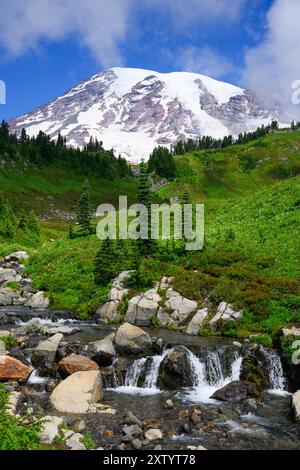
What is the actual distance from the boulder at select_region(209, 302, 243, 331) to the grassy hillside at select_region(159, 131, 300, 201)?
94939 mm

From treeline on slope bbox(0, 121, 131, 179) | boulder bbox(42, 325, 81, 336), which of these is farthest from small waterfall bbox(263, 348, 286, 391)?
treeline on slope bbox(0, 121, 131, 179)

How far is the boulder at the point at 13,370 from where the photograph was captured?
2198 cm

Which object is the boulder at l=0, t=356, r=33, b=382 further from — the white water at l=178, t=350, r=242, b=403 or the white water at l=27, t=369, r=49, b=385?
the white water at l=178, t=350, r=242, b=403

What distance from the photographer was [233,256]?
37.4m

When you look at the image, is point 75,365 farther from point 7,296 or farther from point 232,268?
point 7,296

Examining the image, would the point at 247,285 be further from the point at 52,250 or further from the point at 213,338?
the point at 52,250

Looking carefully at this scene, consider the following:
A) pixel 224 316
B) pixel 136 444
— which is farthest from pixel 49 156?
pixel 136 444

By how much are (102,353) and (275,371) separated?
9.37 m

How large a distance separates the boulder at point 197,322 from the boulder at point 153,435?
12.7m

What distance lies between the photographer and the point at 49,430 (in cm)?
1534

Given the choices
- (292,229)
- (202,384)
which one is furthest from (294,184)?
(202,384)

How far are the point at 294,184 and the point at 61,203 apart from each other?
98405 mm

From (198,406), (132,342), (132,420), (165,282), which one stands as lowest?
(198,406)

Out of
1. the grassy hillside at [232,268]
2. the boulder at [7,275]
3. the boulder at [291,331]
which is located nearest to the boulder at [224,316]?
the grassy hillside at [232,268]
